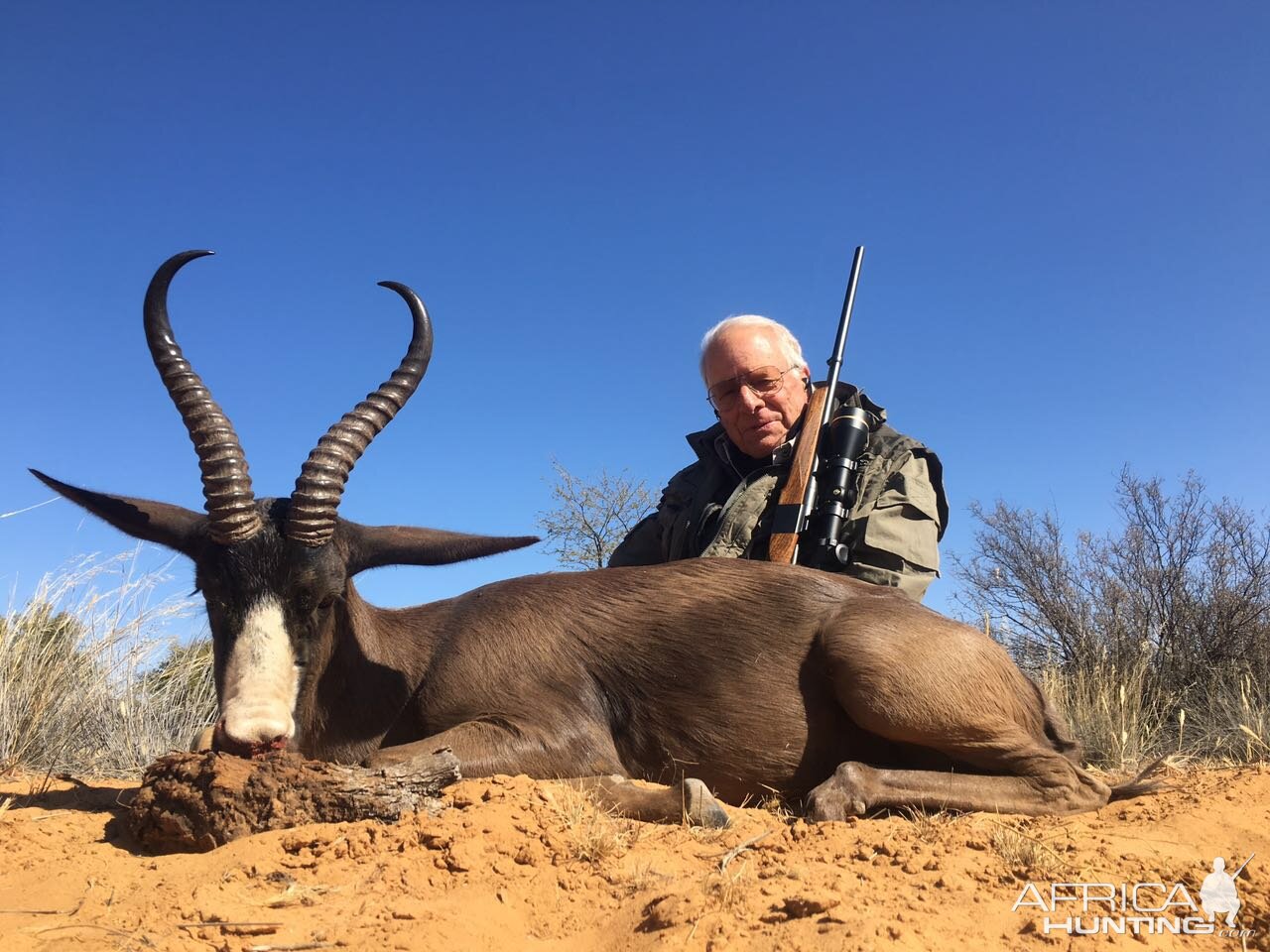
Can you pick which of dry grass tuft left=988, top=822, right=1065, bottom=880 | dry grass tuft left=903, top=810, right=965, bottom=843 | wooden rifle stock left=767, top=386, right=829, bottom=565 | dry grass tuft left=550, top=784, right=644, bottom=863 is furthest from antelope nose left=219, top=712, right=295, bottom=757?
wooden rifle stock left=767, top=386, right=829, bottom=565

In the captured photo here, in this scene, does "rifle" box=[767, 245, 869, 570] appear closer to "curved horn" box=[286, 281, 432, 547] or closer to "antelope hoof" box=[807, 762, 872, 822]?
"antelope hoof" box=[807, 762, 872, 822]

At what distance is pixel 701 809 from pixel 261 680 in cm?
195

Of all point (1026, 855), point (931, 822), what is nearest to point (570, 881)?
point (1026, 855)

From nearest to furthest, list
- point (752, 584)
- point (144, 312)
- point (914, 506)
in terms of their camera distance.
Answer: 1. point (144, 312)
2. point (752, 584)
3. point (914, 506)

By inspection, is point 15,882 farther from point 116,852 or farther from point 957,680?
point 957,680

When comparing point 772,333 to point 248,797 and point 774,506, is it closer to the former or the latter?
point 774,506

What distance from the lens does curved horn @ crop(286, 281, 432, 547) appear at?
14.5 feet

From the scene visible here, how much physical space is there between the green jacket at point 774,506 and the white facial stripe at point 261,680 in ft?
11.4

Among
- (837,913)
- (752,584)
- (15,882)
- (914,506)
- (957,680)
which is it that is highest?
(914,506)

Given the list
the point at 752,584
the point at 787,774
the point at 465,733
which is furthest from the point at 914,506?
the point at 465,733

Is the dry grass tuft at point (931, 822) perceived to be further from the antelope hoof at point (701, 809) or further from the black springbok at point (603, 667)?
the antelope hoof at point (701, 809)

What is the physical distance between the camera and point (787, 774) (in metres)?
4.65

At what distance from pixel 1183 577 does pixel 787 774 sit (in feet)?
33.2

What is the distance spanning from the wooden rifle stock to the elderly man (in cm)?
28
